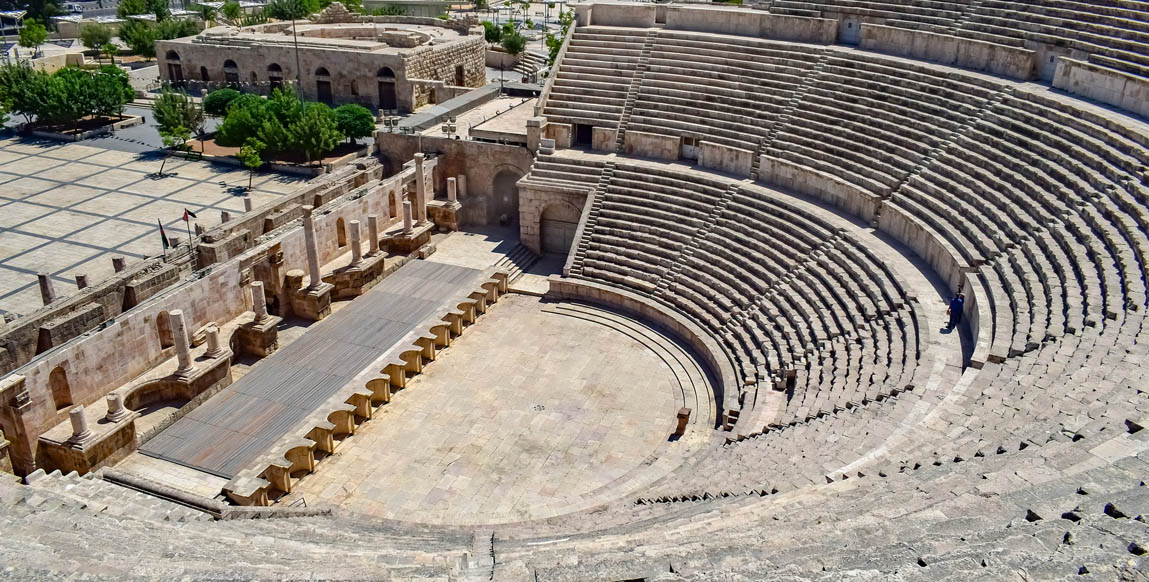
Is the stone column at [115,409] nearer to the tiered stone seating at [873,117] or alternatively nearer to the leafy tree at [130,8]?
the tiered stone seating at [873,117]

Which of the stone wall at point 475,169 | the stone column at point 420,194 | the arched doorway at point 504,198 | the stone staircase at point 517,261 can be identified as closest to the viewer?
the stone staircase at point 517,261

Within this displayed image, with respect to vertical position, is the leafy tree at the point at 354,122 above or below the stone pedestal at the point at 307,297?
above

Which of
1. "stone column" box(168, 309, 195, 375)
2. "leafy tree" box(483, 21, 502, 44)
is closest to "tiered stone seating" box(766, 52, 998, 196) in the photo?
"stone column" box(168, 309, 195, 375)

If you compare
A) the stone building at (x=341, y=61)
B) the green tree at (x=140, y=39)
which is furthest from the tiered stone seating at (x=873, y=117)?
the green tree at (x=140, y=39)

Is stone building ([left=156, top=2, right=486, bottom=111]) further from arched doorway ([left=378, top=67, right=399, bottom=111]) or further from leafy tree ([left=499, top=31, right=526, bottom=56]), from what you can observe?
leafy tree ([left=499, top=31, right=526, bottom=56])

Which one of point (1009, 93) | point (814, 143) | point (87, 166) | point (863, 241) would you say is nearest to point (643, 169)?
point (814, 143)

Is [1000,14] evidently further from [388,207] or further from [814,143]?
[388,207]

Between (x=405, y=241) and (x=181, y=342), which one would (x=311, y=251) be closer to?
(x=405, y=241)
